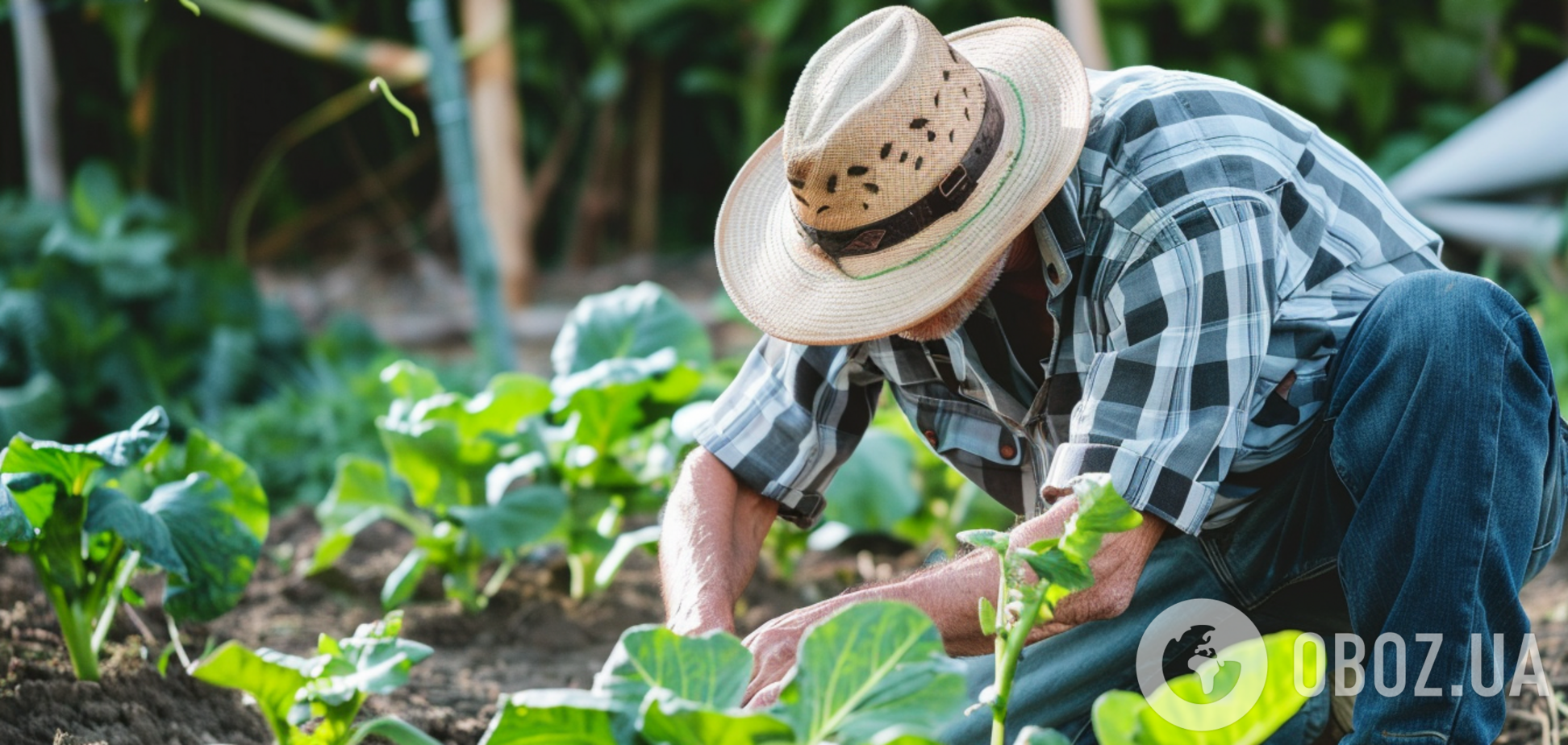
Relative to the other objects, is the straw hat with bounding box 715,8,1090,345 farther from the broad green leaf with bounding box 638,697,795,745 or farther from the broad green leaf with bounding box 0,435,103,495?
the broad green leaf with bounding box 0,435,103,495

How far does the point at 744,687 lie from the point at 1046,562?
0.99 ft

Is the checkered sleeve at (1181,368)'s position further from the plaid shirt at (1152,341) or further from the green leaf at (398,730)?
the green leaf at (398,730)

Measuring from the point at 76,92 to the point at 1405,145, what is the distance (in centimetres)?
494

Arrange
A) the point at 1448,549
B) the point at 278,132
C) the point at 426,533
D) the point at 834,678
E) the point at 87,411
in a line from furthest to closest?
1. the point at 278,132
2. the point at 87,411
3. the point at 426,533
4. the point at 1448,549
5. the point at 834,678

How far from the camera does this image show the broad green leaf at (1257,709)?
3.79ft

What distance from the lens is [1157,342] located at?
5.57 feet

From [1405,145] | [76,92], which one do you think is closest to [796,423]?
[1405,145]

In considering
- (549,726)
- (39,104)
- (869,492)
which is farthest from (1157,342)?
(39,104)

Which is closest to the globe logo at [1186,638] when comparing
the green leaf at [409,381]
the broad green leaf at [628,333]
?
the broad green leaf at [628,333]

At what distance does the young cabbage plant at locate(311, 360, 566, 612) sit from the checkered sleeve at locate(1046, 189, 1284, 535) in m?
1.10

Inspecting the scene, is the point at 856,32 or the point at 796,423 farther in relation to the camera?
the point at 796,423

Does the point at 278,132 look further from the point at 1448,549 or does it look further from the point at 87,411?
the point at 1448,549

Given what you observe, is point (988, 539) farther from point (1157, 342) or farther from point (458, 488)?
point (458, 488)

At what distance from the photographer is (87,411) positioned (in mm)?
4152
